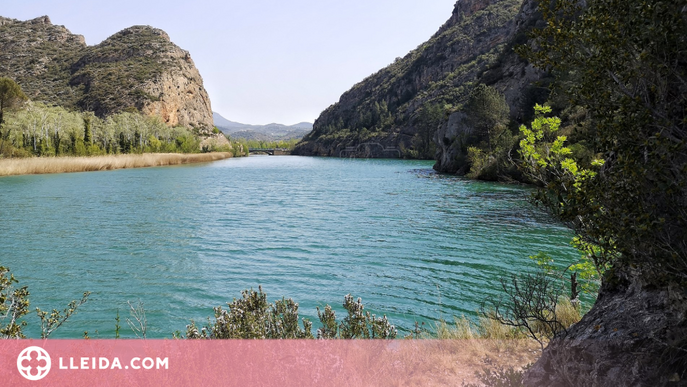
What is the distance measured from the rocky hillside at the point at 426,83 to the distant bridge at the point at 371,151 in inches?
77.3

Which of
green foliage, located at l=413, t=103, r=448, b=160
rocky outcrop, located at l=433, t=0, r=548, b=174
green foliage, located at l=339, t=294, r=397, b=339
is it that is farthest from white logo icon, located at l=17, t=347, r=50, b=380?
A: green foliage, located at l=413, t=103, r=448, b=160

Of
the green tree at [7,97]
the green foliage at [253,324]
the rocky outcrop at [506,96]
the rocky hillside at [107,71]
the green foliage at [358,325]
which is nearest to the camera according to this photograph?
the green foliage at [253,324]

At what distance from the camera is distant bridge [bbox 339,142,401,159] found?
135 m

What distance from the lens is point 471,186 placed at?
3916 cm

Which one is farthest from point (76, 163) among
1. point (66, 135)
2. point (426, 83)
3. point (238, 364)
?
point (426, 83)

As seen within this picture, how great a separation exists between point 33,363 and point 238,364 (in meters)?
2.26

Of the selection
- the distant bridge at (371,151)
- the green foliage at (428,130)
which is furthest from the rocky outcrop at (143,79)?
the green foliage at (428,130)

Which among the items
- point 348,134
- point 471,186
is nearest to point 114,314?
point 471,186

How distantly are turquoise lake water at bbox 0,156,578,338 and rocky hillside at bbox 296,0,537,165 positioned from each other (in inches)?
3369

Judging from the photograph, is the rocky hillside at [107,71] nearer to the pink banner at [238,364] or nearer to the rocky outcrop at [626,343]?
the pink banner at [238,364]

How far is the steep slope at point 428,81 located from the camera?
4990 inches

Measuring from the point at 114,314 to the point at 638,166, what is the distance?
10282 millimetres

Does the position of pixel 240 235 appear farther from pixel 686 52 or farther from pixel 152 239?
pixel 686 52

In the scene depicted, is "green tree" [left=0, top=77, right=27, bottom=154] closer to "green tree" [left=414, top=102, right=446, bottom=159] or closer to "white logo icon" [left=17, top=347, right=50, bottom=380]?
"white logo icon" [left=17, top=347, right=50, bottom=380]
